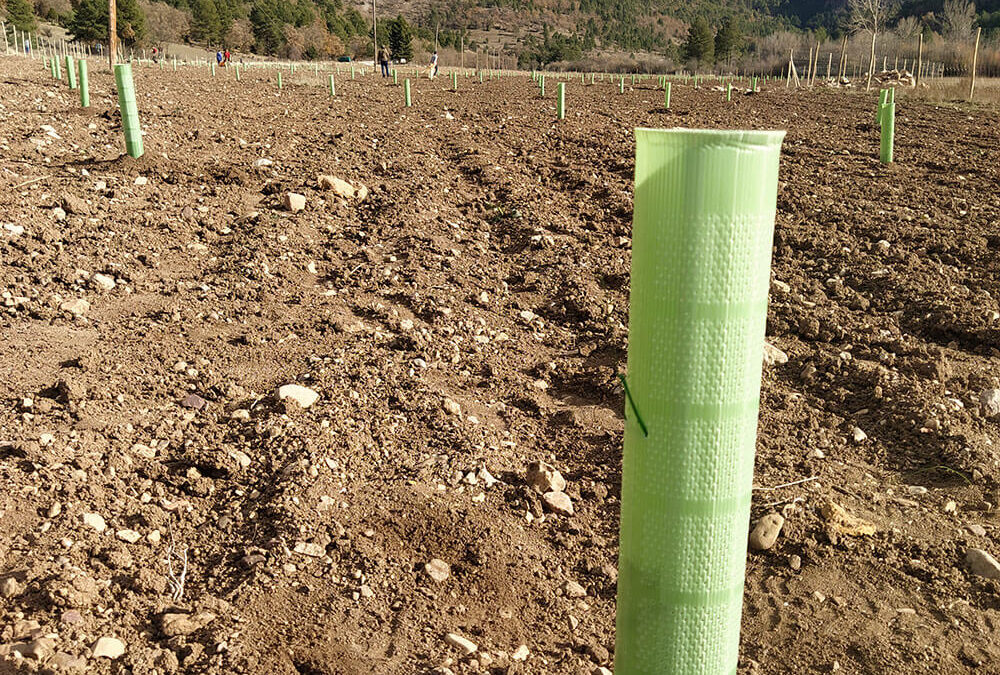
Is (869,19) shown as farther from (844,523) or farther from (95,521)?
(95,521)

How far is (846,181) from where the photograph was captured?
27.2 ft

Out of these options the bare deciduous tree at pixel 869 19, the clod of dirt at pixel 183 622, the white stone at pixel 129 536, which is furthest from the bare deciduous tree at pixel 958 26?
the clod of dirt at pixel 183 622

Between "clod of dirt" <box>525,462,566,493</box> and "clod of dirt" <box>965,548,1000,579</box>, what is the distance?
1501 mm

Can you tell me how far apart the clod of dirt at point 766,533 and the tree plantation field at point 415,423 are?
4 centimetres

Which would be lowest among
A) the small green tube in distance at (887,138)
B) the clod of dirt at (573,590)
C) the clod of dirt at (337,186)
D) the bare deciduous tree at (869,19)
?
the clod of dirt at (573,590)

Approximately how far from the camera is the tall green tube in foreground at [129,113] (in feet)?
23.8

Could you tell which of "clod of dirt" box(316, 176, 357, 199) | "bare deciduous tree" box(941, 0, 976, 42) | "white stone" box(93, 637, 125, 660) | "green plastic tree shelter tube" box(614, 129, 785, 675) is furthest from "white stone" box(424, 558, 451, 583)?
"bare deciduous tree" box(941, 0, 976, 42)

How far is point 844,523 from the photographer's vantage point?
3117mm

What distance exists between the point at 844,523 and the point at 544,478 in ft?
3.81

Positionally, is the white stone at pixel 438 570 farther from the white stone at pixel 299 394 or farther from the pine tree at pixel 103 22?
the pine tree at pixel 103 22

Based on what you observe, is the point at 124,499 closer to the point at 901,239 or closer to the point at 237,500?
the point at 237,500

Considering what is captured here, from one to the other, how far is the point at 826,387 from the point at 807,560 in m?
1.56

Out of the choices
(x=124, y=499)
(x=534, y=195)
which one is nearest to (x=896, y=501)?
(x=124, y=499)

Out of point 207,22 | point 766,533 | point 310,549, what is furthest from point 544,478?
point 207,22
